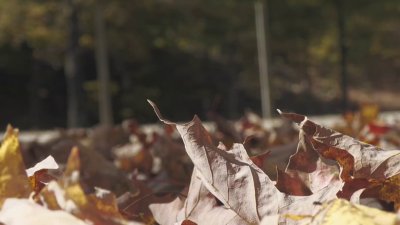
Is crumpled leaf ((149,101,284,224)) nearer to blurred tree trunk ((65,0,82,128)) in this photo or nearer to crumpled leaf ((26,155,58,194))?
crumpled leaf ((26,155,58,194))

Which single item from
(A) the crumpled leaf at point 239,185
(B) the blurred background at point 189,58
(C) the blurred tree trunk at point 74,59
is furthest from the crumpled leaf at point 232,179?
(C) the blurred tree trunk at point 74,59

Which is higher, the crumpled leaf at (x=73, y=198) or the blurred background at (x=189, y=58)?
the crumpled leaf at (x=73, y=198)

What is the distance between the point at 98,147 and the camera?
105cm

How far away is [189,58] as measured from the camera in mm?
15883

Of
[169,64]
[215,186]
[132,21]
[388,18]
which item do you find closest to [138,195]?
[215,186]

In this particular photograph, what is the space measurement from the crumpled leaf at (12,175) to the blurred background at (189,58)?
912 centimetres

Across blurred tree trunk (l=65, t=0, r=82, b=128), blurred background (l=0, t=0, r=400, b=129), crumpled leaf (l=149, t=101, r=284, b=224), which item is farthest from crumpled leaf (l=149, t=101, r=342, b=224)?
blurred tree trunk (l=65, t=0, r=82, b=128)

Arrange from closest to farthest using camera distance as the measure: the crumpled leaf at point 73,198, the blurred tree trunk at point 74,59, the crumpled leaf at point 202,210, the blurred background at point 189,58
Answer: the crumpled leaf at point 73,198 < the crumpled leaf at point 202,210 < the blurred tree trunk at point 74,59 < the blurred background at point 189,58

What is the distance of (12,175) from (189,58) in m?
15.7

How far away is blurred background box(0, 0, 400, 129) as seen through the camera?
1174cm

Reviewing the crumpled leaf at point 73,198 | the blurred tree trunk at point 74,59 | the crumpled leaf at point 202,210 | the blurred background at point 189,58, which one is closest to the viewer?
the crumpled leaf at point 73,198

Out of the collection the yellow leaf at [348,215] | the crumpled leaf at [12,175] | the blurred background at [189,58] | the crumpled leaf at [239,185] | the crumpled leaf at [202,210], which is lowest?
the blurred background at [189,58]

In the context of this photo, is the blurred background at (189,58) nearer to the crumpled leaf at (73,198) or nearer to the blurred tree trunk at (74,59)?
the blurred tree trunk at (74,59)

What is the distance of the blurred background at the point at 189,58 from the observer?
38.5 ft
